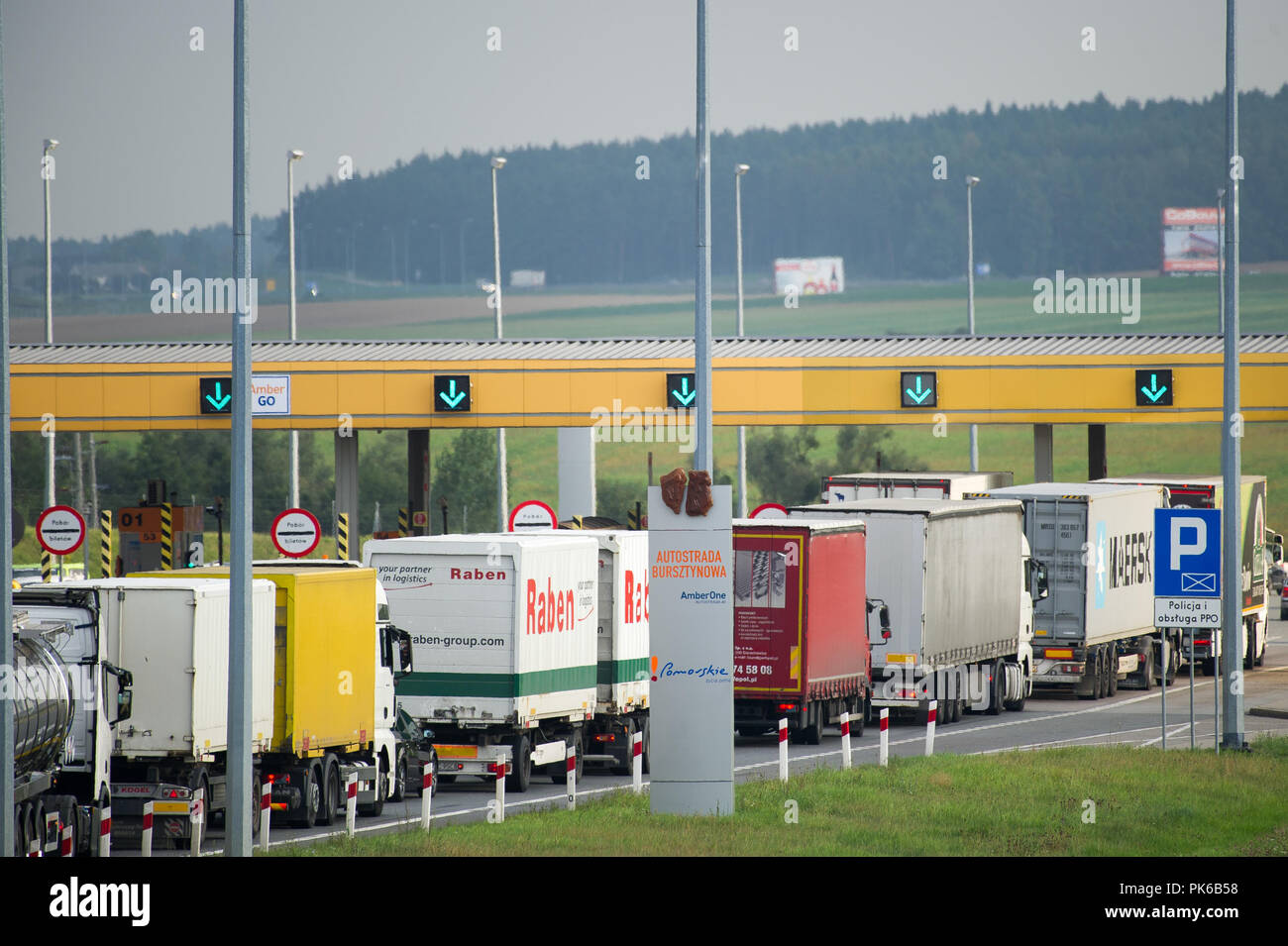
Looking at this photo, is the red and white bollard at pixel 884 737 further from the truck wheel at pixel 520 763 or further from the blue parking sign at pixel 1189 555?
the truck wheel at pixel 520 763

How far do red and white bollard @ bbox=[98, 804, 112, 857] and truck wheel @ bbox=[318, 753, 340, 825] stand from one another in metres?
3.47

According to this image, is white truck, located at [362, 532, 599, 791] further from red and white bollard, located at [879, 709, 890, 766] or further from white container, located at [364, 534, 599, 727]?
red and white bollard, located at [879, 709, 890, 766]

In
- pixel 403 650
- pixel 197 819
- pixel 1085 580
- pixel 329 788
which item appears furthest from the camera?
pixel 1085 580

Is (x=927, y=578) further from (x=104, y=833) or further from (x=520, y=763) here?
(x=104, y=833)

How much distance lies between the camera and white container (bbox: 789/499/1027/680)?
31.7 m

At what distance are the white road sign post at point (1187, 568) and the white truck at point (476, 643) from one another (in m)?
7.62

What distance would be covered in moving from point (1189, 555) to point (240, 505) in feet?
41.1

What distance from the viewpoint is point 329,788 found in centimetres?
2205

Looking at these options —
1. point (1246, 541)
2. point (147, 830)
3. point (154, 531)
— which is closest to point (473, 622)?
point (147, 830)

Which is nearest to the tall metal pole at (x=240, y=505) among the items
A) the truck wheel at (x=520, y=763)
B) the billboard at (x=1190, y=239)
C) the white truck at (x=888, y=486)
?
the truck wheel at (x=520, y=763)

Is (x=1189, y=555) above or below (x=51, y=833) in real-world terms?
above

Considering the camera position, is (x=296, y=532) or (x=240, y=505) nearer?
(x=240, y=505)
